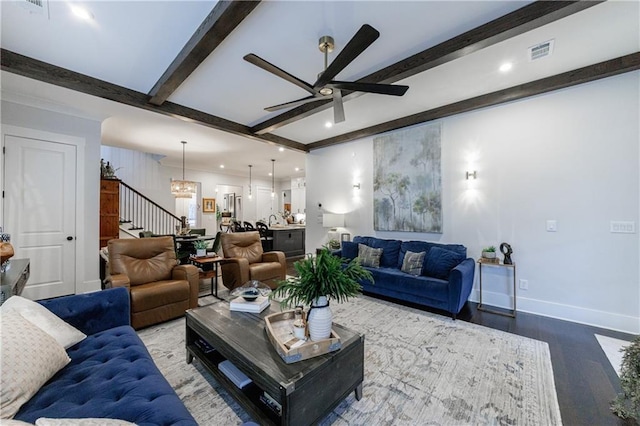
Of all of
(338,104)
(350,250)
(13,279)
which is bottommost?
(350,250)

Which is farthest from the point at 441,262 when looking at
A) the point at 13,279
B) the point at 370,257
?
the point at 13,279

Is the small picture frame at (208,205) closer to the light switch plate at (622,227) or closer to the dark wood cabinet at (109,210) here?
the dark wood cabinet at (109,210)

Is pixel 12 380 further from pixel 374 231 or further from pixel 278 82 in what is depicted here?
pixel 374 231

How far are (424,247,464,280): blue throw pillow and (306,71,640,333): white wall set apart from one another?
1.78ft

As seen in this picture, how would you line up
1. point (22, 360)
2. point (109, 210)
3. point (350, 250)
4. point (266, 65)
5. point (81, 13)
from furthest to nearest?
point (109, 210), point (350, 250), point (266, 65), point (81, 13), point (22, 360)

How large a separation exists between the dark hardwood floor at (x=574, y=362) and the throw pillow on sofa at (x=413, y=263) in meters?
0.49

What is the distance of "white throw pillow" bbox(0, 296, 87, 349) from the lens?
1.54m

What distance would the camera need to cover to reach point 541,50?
8.80 ft

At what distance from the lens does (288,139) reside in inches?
228

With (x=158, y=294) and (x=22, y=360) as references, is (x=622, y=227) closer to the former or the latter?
(x=22, y=360)

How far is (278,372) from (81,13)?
3.23 meters

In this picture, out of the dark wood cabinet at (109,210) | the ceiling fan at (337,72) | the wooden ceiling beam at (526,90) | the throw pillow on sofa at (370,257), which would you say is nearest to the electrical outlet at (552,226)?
the wooden ceiling beam at (526,90)

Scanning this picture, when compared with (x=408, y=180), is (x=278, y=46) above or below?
above

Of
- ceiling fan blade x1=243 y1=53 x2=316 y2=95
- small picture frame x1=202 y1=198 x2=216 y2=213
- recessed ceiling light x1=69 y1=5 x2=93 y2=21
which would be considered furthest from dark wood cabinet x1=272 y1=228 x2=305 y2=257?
recessed ceiling light x1=69 y1=5 x2=93 y2=21
